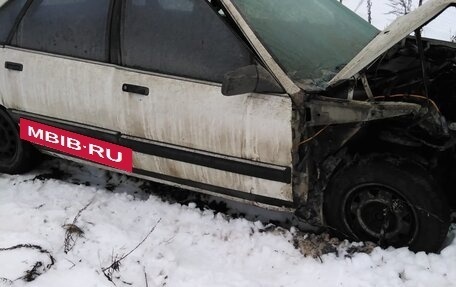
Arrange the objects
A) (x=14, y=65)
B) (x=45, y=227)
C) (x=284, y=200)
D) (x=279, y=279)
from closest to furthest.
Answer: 1. (x=279, y=279)
2. (x=284, y=200)
3. (x=45, y=227)
4. (x=14, y=65)

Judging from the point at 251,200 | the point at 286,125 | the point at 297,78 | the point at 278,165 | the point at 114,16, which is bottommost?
the point at 251,200

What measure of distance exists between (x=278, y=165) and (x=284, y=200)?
236 mm

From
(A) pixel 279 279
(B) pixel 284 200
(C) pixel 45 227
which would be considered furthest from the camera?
(C) pixel 45 227

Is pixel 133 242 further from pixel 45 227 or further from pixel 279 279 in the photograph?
pixel 279 279

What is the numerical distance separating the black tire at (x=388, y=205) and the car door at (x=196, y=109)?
322mm

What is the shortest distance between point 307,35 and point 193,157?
1.04 metres

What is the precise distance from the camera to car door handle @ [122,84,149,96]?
312 centimetres

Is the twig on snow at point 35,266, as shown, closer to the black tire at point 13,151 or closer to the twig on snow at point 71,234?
the twig on snow at point 71,234

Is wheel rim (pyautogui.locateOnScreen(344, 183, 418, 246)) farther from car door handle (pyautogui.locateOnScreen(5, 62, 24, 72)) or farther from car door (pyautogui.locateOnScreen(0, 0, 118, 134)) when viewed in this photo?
car door handle (pyautogui.locateOnScreen(5, 62, 24, 72))

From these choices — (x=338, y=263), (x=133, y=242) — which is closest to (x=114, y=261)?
(x=133, y=242)

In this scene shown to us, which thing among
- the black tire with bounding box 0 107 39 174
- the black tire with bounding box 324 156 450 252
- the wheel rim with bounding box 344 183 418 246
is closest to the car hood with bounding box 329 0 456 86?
the black tire with bounding box 324 156 450 252

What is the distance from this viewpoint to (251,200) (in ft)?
10.2

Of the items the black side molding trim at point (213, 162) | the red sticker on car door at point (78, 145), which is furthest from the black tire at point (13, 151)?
the black side molding trim at point (213, 162)

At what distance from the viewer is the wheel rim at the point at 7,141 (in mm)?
3930
